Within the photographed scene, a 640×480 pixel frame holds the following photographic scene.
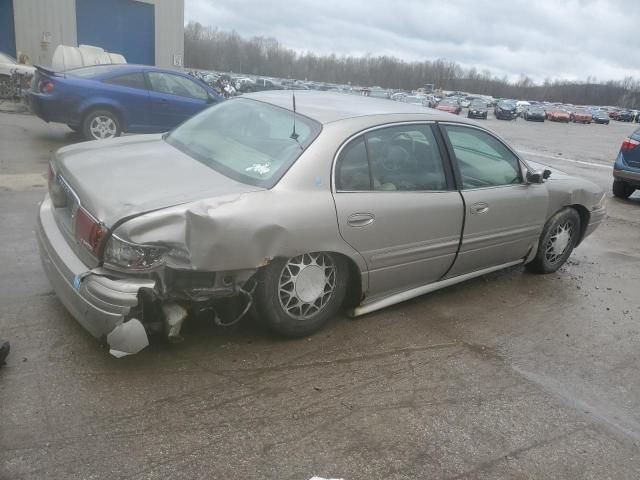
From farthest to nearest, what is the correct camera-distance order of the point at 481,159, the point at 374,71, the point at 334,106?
1. the point at 374,71
2. the point at 481,159
3. the point at 334,106

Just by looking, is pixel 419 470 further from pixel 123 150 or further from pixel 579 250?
pixel 579 250

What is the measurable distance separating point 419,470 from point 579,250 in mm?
4598

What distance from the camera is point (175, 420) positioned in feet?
8.70

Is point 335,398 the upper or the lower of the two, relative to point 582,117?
upper

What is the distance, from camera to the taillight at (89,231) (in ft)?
9.25

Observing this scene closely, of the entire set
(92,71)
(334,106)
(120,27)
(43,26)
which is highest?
(120,27)

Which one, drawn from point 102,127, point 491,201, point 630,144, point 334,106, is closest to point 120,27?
point 102,127

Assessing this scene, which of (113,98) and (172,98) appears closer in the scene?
(113,98)

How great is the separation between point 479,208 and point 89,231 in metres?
2.73

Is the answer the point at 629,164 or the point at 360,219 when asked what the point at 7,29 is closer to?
the point at 629,164

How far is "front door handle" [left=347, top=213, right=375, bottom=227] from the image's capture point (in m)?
3.39

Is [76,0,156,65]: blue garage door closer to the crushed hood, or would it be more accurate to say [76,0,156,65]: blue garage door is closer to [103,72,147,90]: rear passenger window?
[103,72,147,90]: rear passenger window

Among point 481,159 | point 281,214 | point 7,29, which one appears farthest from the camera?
point 7,29

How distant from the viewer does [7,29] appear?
20.2 metres
